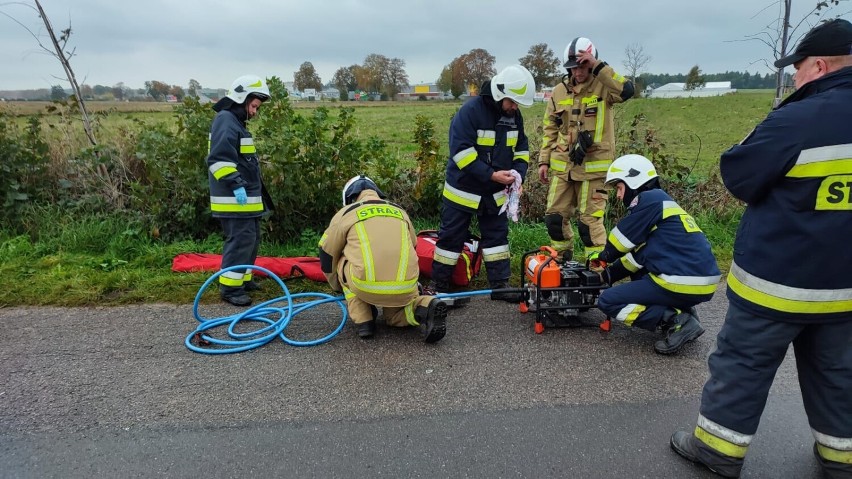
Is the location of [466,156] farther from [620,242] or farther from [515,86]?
[620,242]

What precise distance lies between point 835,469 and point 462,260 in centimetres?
330

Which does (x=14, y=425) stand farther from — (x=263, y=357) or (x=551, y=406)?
(x=551, y=406)

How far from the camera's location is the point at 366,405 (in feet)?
10.5

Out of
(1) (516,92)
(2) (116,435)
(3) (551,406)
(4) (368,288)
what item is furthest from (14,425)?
(1) (516,92)

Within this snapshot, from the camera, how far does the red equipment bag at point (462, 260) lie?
526 centimetres

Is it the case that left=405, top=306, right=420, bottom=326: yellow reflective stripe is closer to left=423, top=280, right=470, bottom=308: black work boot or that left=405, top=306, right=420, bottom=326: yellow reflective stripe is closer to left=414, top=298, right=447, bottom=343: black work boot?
left=414, top=298, right=447, bottom=343: black work boot

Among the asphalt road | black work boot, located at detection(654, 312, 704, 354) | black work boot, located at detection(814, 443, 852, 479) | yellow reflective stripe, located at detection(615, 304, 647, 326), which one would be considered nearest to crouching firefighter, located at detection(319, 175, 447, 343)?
the asphalt road

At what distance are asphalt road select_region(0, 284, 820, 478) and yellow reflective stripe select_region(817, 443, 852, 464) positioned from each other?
0.54 ft

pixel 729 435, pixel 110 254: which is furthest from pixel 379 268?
pixel 110 254

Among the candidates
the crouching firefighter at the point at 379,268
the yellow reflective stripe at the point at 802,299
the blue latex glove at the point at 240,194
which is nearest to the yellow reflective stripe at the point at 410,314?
the crouching firefighter at the point at 379,268

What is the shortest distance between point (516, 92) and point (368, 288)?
85.3 inches

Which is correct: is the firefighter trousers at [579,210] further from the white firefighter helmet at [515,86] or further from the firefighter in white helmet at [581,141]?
the white firefighter helmet at [515,86]

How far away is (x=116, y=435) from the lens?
9.59ft

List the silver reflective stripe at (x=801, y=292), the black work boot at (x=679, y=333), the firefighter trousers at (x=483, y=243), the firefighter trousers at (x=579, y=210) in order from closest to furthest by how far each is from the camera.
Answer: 1. the silver reflective stripe at (x=801, y=292)
2. the black work boot at (x=679, y=333)
3. the firefighter trousers at (x=483, y=243)
4. the firefighter trousers at (x=579, y=210)
